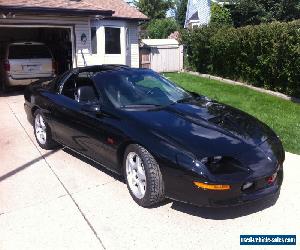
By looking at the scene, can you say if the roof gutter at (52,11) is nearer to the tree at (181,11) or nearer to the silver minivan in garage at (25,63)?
the silver minivan in garage at (25,63)

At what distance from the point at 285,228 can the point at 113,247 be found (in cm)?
174

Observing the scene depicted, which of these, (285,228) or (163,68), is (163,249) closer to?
(285,228)

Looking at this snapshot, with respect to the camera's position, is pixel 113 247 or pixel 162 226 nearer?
pixel 113 247

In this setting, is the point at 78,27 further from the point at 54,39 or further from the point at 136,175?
the point at 136,175

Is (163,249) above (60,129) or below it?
below

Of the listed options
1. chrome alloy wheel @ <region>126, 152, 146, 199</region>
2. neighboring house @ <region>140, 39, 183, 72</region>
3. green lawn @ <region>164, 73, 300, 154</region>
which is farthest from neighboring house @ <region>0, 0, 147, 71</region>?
chrome alloy wheel @ <region>126, 152, 146, 199</region>

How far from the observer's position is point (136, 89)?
211 inches

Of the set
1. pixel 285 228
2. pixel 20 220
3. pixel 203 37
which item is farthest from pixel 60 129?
Result: pixel 203 37

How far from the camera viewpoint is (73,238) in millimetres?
3939

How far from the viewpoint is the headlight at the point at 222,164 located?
390cm

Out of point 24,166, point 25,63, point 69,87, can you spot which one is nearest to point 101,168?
point 24,166

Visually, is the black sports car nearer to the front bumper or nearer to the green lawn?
the front bumper

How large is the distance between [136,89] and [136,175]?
1.32 meters

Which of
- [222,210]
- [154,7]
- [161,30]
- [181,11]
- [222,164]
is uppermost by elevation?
[154,7]
